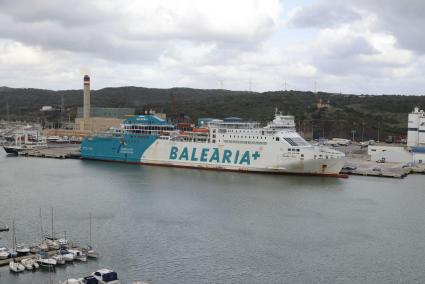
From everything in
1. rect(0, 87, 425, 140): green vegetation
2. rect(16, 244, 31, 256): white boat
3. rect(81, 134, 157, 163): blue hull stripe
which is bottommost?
rect(16, 244, 31, 256): white boat

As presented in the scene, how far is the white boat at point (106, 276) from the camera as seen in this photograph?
10.8 metres

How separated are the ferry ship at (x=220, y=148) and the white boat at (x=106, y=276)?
1530 centimetres

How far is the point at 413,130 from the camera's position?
3372cm

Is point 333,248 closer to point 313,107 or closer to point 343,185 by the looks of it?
point 343,185

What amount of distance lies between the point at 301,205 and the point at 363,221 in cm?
261

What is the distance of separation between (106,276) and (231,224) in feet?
18.2

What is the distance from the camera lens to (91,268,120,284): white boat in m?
10.8

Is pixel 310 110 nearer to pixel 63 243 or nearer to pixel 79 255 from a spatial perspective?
pixel 63 243

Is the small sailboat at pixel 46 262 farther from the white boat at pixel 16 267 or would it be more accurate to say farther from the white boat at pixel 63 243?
the white boat at pixel 63 243

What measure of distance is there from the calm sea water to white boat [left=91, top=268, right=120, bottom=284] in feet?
1.06

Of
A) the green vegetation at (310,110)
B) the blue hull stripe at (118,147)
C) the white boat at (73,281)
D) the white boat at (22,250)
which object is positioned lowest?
the white boat at (73,281)

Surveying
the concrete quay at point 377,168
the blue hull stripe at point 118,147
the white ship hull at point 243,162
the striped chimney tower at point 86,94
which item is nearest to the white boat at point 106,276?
the white ship hull at point 243,162

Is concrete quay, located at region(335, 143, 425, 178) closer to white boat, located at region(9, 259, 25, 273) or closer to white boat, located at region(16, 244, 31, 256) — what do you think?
white boat, located at region(16, 244, 31, 256)

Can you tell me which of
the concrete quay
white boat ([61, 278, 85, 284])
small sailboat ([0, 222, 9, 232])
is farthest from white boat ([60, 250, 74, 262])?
the concrete quay
